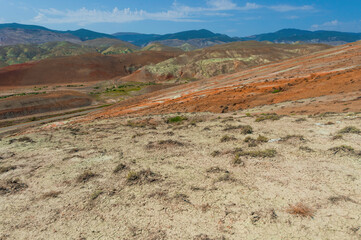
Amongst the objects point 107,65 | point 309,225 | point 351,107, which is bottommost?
point 309,225

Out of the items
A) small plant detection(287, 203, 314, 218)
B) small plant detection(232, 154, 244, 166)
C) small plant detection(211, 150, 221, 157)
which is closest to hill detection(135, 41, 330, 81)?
small plant detection(211, 150, 221, 157)

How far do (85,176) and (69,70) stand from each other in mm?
118654

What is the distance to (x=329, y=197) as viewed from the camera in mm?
6273

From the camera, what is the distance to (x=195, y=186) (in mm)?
7594

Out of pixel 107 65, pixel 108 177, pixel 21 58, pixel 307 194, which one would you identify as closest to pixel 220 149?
pixel 307 194

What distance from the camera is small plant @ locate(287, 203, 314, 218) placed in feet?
18.8

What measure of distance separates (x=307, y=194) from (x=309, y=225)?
1431mm

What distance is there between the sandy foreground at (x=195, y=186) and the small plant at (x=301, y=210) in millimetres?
25

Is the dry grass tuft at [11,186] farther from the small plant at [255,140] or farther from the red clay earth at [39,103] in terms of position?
the red clay earth at [39,103]

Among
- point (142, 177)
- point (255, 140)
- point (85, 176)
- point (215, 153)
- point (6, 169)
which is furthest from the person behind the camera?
point (255, 140)

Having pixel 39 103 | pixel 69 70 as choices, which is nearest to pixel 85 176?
pixel 39 103

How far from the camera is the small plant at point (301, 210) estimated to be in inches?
225

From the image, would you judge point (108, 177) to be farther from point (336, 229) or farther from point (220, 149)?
point (336, 229)

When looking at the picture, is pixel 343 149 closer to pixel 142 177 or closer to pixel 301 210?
pixel 301 210
